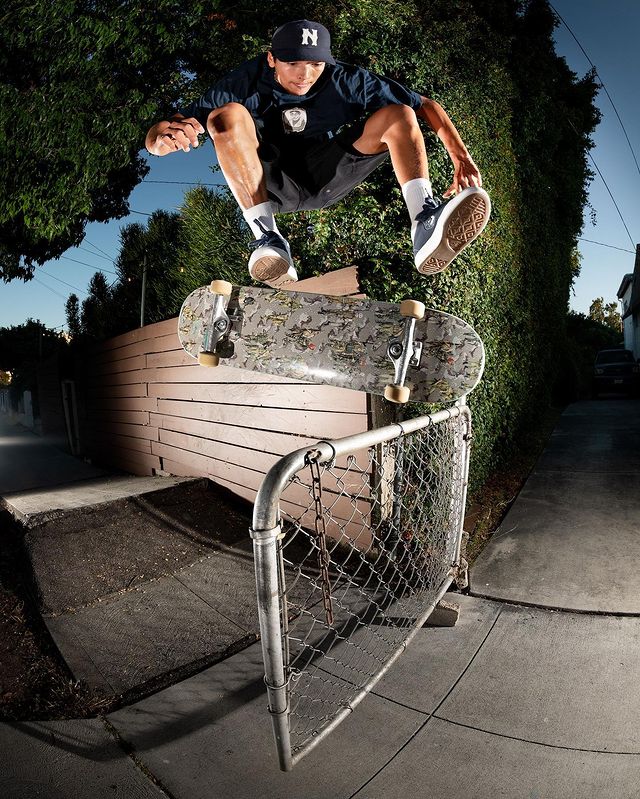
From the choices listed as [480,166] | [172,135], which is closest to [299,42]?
[172,135]

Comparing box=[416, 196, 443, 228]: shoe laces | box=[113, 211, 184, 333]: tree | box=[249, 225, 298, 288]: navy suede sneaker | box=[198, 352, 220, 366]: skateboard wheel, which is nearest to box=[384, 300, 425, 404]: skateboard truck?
box=[416, 196, 443, 228]: shoe laces

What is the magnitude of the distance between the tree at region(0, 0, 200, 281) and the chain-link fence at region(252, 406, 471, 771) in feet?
→ 6.63

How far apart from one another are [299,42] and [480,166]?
252 cm

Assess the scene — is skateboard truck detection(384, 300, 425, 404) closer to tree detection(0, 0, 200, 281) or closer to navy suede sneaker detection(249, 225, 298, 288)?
navy suede sneaker detection(249, 225, 298, 288)

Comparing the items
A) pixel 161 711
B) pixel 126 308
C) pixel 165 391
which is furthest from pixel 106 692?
pixel 126 308

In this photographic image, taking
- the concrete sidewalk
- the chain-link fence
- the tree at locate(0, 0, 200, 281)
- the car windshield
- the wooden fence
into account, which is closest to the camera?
the chain-link fence

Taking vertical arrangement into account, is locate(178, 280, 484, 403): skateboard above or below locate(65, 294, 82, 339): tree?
below

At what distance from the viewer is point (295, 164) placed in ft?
7.29

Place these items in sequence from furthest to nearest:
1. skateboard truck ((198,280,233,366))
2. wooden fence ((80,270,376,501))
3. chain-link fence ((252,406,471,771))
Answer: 1. wooden fence ((80,270,376,501))
2. skateboard truck ((198,280,233,366))
3. chain-link fence ((252,406,471,771))

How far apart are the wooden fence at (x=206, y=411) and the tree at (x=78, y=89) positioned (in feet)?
4.53

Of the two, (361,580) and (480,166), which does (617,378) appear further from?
(361,580)

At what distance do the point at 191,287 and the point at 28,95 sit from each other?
2431mm

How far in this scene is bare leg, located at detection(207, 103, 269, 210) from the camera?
6.38ft

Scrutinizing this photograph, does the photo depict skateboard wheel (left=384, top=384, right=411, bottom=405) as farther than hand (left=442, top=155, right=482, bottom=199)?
No
